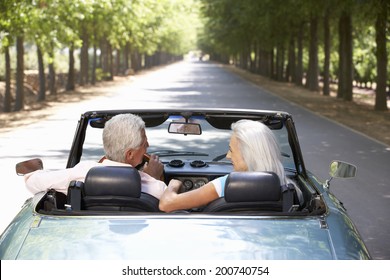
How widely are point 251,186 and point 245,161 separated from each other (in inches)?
11.0

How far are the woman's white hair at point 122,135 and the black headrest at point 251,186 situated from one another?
621 mm

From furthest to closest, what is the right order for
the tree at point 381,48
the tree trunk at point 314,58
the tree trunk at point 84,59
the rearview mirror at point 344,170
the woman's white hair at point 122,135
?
the tree trunk at point 84,59, the tree trunk at point 314,58, the tree at point 381,48, the rearview mirror at point 344,170, the woman's white hair at point 122,135

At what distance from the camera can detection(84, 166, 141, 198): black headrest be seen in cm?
360

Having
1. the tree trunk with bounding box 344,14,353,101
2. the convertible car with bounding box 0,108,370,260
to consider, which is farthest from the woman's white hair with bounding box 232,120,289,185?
the tree trunk with bounding box 344,14,353,101

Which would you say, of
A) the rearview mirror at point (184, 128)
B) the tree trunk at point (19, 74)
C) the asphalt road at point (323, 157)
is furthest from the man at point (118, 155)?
the tree trunk at point (19, 74)

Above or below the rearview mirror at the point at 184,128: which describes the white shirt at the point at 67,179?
below

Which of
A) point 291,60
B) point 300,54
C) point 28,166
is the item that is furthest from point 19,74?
point 291,60

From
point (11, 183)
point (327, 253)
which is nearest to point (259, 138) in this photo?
point (327, 253)

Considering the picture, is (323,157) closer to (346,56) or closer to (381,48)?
(381,48)

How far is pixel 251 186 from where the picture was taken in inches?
139

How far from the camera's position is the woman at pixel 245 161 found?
3.72 m

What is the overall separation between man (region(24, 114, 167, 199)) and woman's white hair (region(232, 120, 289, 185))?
0.53 m

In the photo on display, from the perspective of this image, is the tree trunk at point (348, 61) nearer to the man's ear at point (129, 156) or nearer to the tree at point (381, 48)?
the tree at point (381, 48)

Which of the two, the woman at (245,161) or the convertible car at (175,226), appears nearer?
the convertible car at (175,226)
